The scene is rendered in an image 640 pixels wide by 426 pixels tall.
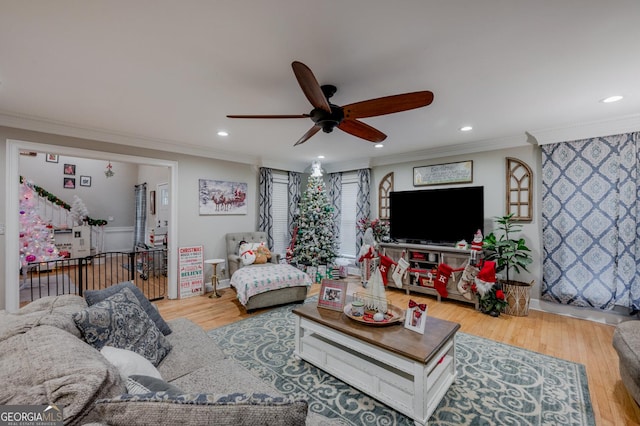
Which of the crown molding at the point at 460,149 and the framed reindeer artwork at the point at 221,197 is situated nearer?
the crown molding at the point at 460,149

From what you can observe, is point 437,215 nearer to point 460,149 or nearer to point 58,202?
point 460,149

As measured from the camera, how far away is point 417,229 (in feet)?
15.5

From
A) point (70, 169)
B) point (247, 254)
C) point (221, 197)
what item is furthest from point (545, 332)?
point (70, 169)

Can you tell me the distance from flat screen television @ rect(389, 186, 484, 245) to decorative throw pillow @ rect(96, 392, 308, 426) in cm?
416

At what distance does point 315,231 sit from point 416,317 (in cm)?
350

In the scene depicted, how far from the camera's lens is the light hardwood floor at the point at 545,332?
2.03m

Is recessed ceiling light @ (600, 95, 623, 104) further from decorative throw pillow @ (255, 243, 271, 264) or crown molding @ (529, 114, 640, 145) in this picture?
decorative throw pillow @ (255, 243, 271, 264)

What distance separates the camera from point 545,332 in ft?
10.4

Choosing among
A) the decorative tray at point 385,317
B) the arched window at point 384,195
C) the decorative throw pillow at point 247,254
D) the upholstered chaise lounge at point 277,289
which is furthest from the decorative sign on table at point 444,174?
the decorative throw pillow at point 247,254

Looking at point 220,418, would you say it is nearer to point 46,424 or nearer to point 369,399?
point 46,424

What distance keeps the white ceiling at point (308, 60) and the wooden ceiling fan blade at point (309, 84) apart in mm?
278

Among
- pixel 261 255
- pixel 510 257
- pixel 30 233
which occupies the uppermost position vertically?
pixel 30 233

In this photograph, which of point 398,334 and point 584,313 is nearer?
point 398,334

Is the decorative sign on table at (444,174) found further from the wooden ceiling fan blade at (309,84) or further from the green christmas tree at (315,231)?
the wooden ceiling fan blade at (309,84)
